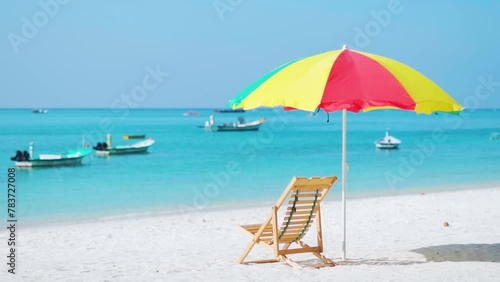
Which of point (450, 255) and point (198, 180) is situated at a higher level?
point (198, 180)

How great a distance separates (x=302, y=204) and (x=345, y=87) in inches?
43.3

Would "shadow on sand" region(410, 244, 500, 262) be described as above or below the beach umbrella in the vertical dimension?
below

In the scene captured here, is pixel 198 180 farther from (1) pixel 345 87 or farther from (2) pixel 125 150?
(1) pixel 345 87

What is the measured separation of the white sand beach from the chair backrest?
34 cm

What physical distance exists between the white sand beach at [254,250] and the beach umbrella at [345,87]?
145cm

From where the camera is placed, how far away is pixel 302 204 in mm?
5348

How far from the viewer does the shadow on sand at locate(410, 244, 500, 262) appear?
600 centimetres

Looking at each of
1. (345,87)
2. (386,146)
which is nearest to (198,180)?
(345,87)

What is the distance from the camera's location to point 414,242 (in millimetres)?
7074

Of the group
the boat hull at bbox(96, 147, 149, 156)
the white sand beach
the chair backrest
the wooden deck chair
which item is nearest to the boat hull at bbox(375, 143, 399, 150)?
the boat hull at bbox(96, 147, 149, 156)

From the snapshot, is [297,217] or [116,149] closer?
[297,217]

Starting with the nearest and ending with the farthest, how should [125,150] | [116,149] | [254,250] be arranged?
[254,250] → [116,149] → [125,150]

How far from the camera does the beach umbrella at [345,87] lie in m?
4.88

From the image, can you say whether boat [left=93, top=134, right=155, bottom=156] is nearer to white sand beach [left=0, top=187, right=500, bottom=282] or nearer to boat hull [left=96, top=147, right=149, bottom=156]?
boat hull [left=96, top=147, right=149, bottom=156]
